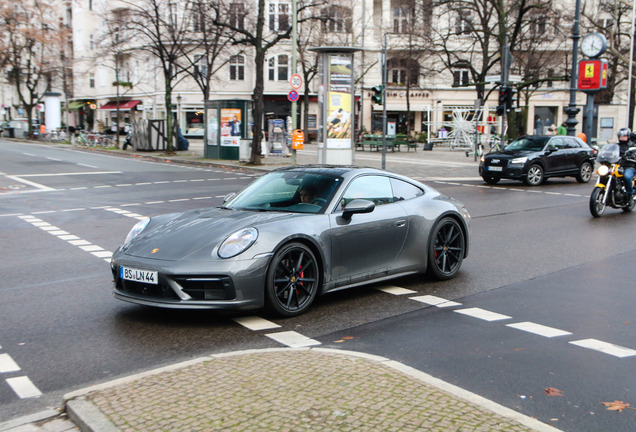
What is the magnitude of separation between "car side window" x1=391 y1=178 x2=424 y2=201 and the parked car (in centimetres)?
1364

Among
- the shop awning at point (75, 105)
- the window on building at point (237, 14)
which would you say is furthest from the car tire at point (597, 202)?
the shop awning at point (75, 105)

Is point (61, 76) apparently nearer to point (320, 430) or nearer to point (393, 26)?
point (393, 26)

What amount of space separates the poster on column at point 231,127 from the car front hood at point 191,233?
25581 mm

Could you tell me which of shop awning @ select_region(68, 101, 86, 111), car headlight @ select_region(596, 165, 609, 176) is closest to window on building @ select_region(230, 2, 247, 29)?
car headlight @ select_region(596, 165, 609, 176)

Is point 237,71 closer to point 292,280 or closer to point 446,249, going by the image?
point 446,249

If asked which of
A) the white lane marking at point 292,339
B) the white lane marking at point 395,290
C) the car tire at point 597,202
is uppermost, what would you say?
the car tire at point 597,202

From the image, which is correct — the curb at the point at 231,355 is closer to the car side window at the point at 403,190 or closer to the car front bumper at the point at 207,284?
the car front bumper at the point at 207,284

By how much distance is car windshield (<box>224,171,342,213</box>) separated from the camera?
694 cm

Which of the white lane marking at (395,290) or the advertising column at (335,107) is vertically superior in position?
the advertising column at (335,107)

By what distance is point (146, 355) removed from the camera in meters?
5.24

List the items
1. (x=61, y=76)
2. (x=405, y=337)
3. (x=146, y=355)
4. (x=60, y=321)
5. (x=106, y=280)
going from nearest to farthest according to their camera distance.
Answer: (x=146, y=355) → (x=405, y=337) → (x=60, y=321) → (x=106, y=280) → (x=61, y=76)

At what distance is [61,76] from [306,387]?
2400 inches

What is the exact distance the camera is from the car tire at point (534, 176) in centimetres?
2089

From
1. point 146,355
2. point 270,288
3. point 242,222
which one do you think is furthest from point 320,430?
point 242,222
